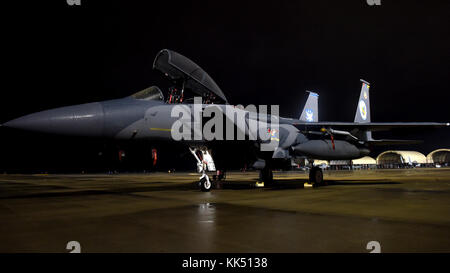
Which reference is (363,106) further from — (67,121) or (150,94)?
(67,121)

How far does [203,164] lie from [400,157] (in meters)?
102

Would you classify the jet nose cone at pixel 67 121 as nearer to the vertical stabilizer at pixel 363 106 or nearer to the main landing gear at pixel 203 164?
the main landing gear at pixel 203 164

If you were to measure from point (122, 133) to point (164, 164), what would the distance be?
2.57m

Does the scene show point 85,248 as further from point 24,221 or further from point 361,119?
point 361,119

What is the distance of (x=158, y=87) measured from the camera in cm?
916

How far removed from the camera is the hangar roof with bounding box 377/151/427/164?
97438 millimetres

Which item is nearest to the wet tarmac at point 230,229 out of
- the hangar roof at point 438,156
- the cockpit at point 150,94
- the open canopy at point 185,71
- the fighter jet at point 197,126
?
the fighter jet at point 197,126

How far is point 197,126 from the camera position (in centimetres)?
957

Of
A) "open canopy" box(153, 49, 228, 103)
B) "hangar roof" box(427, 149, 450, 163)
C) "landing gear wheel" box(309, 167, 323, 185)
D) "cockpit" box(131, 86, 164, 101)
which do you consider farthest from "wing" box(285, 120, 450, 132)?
"hangar roof" box(427, 149, 450, 163)

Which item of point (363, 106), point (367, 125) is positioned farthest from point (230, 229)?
point (363, 106)

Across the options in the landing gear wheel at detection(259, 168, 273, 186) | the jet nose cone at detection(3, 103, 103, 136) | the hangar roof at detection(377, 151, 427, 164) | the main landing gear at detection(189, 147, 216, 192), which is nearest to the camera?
the jet nose cone at detection(3, 103, 103, 136)

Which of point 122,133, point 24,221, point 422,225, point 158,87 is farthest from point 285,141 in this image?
point 24,221

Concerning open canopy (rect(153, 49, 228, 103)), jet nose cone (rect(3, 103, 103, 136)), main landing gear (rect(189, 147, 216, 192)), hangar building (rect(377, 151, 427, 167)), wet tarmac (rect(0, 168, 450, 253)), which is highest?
Answer: open canopy (rect(153, 49, 228, 103))

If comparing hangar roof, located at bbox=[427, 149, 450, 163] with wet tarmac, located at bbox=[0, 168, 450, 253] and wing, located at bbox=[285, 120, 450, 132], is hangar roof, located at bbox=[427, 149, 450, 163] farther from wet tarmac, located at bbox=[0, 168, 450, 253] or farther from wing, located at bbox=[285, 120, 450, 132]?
wet tarmac, located at bbox=[0, 168, 450, 253]
